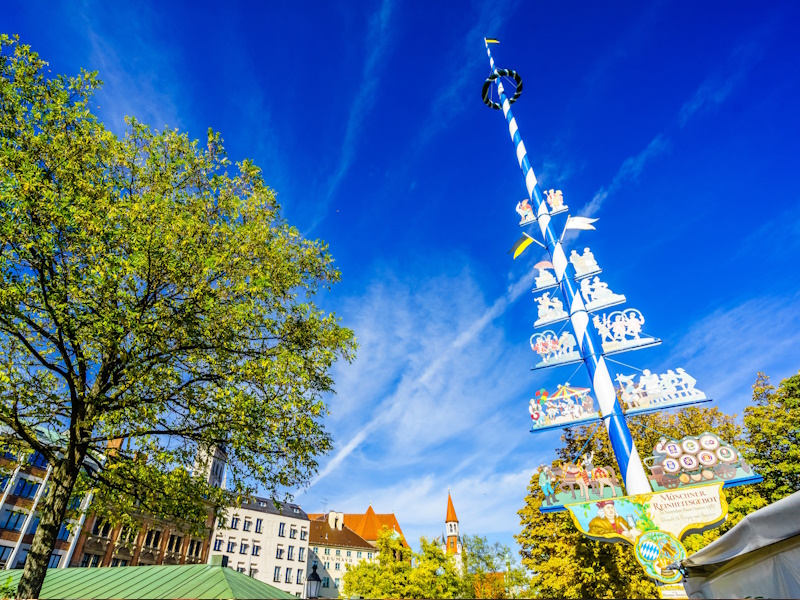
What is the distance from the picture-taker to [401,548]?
1618 inches

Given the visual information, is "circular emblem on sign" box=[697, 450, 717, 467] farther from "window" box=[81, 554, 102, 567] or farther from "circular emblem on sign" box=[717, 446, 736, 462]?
"window" box=[81, 554, 102, 567]

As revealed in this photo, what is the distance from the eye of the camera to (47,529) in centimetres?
913

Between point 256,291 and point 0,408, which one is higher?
point 256,291

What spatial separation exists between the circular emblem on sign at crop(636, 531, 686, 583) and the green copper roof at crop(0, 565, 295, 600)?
30.7 feet

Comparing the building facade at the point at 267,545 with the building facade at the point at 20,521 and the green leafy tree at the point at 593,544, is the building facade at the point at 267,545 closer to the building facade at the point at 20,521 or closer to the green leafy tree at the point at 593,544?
the building facade at the point at 20,521

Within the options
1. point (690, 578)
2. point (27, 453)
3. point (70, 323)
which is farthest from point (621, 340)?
point (27, 453)

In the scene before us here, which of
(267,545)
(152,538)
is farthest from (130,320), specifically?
(267,545)

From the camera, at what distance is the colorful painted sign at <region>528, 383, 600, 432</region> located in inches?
544

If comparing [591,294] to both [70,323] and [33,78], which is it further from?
[33,78]

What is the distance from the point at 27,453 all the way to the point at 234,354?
18.6ft

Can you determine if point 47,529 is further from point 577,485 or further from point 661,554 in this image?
point 661,554

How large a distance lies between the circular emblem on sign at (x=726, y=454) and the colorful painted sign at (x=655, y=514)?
2.45 feet

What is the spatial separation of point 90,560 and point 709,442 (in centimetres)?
5213

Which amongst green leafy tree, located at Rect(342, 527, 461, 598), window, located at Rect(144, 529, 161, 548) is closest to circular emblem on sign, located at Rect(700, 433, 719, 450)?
green leafy tree, located at Rect(342, 527, 461, 598)
